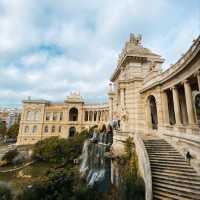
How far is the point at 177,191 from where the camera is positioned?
944 cm

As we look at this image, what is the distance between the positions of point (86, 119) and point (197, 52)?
46.2m

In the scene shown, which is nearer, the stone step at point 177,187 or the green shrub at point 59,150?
the stone step at point 177,187

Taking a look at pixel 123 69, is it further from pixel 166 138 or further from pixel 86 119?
pixel 86 119

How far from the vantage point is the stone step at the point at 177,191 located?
881 cm

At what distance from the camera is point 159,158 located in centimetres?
1244

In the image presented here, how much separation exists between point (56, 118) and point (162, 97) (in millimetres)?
42047

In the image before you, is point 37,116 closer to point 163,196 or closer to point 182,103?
point 182,103

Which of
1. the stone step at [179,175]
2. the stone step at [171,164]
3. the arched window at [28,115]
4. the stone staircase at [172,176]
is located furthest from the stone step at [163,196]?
the arched window at [28,115]

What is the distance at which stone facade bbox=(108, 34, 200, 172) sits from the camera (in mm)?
12039

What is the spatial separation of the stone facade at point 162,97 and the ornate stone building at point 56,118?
87.8 ft

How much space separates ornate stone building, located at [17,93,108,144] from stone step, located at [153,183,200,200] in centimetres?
3853

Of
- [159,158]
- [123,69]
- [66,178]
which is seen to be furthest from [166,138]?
[123,69]

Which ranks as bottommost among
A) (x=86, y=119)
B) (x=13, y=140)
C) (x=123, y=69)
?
(x=13, y=140)

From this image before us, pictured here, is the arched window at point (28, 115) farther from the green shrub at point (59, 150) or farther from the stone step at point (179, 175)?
the stone step at point (179, 175)
